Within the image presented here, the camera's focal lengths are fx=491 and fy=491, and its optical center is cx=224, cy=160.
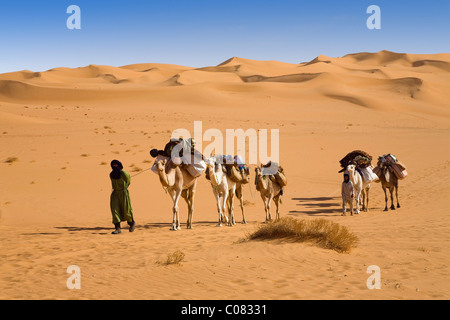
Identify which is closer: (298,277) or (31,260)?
(298,277)

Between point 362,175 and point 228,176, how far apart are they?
4769 millimetres

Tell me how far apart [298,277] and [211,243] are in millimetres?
3129

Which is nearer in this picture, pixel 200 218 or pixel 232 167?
pixel 232 167

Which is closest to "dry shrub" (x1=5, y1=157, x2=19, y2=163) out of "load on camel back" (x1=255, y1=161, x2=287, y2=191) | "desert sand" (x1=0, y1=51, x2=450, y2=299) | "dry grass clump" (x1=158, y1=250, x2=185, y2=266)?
"desert sand" (x1=0, y1=51, x2=450, y2=299)

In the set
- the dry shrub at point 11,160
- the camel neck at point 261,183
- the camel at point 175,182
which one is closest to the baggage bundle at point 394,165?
the camel neck at point 261,183

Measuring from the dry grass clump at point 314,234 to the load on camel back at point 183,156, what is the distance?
2.99 m

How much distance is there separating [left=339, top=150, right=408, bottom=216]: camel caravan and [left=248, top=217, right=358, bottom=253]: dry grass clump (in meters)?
4.86

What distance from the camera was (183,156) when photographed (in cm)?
1279

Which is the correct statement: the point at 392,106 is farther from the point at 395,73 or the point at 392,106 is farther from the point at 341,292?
the point at 341,292

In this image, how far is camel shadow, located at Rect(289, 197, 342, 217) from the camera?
15519 mm

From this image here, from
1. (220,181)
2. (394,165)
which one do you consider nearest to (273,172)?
(220,181)

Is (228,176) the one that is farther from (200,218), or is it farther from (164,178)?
(164,178)

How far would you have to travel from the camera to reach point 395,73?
307 feet
